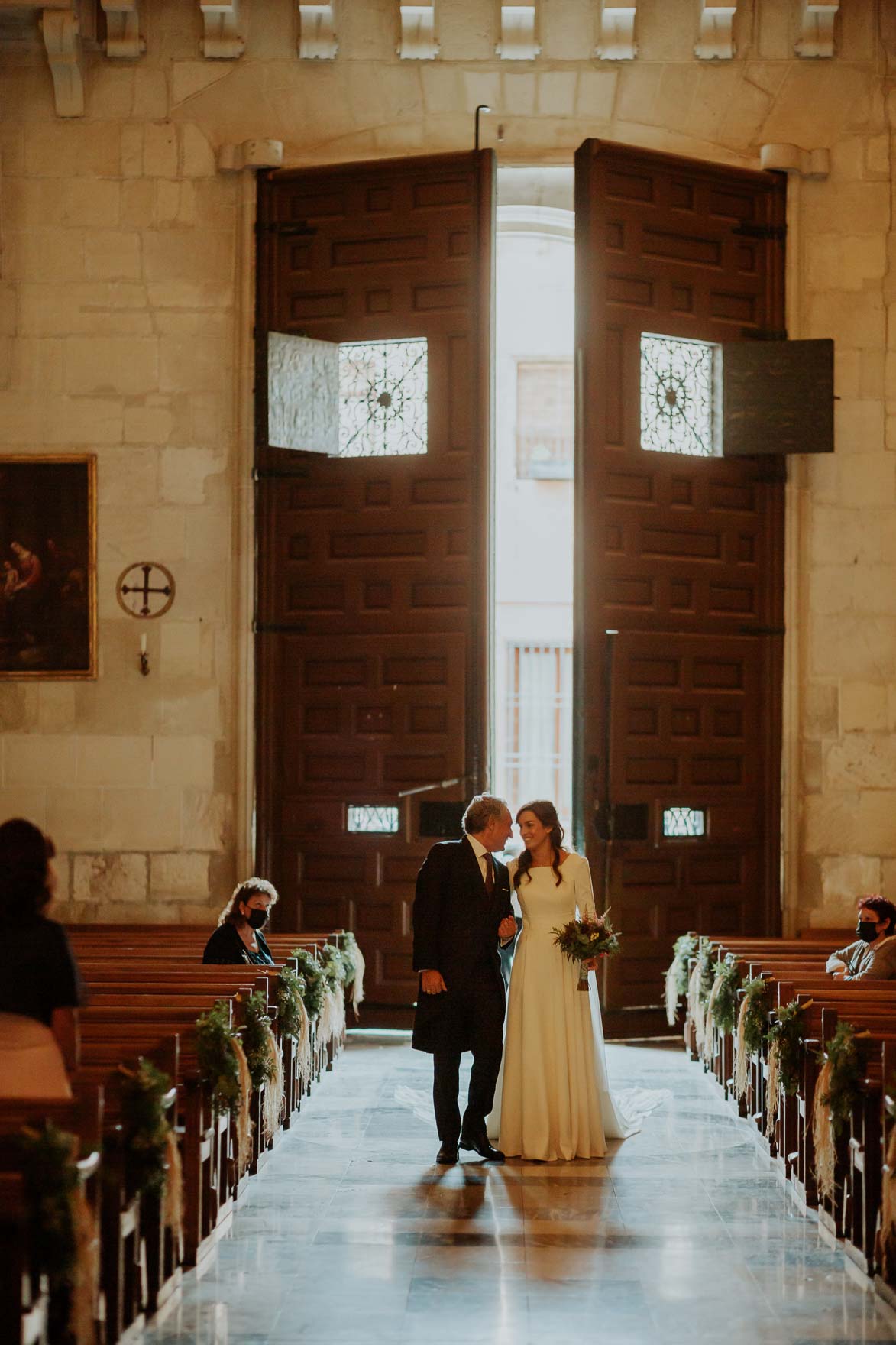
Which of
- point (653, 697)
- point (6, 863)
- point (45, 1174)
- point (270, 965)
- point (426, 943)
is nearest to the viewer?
point (45, 1174)

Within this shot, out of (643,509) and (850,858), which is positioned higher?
(643,509)

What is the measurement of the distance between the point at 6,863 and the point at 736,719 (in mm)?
7055

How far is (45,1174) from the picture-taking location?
3672 millimetres

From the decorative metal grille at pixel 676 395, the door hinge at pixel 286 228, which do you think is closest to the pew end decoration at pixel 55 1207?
the decorative metal grille at pixel 676 395

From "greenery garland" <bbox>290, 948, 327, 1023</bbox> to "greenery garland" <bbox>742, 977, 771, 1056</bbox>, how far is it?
2236 mm

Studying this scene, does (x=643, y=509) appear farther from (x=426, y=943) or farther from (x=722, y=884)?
(x=426, y=943)

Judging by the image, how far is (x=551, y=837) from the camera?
7.05 m

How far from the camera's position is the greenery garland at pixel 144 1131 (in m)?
4.55

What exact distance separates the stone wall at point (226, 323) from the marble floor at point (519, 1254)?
364 centimetres

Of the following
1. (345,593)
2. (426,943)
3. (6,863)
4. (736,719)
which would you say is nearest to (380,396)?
(345,593)

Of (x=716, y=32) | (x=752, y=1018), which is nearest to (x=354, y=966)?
(x=752, y=1018)

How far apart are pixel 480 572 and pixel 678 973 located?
9.35 feet

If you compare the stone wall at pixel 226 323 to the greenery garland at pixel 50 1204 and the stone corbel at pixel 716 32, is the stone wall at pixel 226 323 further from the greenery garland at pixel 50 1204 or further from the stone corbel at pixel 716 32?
the greenery garland at pixel 50 1204

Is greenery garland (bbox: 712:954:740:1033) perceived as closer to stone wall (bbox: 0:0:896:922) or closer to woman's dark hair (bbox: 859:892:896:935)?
woman's dark hair (bbox: 859:892:896:935)
